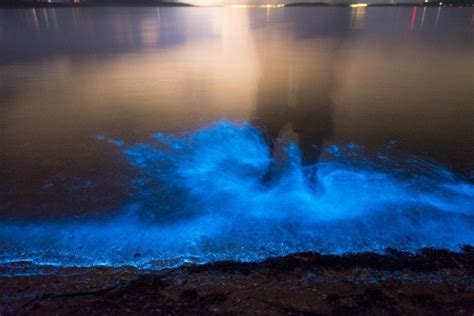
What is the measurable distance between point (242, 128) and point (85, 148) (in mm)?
2158

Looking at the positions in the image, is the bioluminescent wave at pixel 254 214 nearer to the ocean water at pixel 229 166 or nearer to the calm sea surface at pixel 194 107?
the ocean water at pixel 229 166

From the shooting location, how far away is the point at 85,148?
4.05m

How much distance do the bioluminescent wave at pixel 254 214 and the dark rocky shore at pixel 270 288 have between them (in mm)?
139

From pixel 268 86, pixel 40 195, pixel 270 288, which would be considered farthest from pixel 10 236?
pixel 268 86

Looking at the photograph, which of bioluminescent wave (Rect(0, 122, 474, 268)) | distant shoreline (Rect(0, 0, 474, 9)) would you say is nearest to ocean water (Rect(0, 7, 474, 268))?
bioluminescent wave (Rect(0, 122, 474, 268))

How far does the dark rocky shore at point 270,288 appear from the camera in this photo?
1.92m

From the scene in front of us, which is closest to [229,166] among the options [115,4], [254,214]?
[254,214]

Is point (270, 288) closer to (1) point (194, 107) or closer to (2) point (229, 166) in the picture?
(2) point (229, 166)

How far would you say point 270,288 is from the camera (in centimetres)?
209

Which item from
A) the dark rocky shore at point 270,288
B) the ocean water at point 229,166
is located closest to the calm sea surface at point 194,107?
the ocean water at point 229,166

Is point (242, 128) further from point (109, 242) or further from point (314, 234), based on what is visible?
point (109, 242)

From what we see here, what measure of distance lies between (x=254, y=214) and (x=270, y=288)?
89 centimetres

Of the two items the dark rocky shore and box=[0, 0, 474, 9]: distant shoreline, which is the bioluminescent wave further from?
box=[0, 0, 474, 9]: distant shoreline

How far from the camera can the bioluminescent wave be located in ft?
8.11
